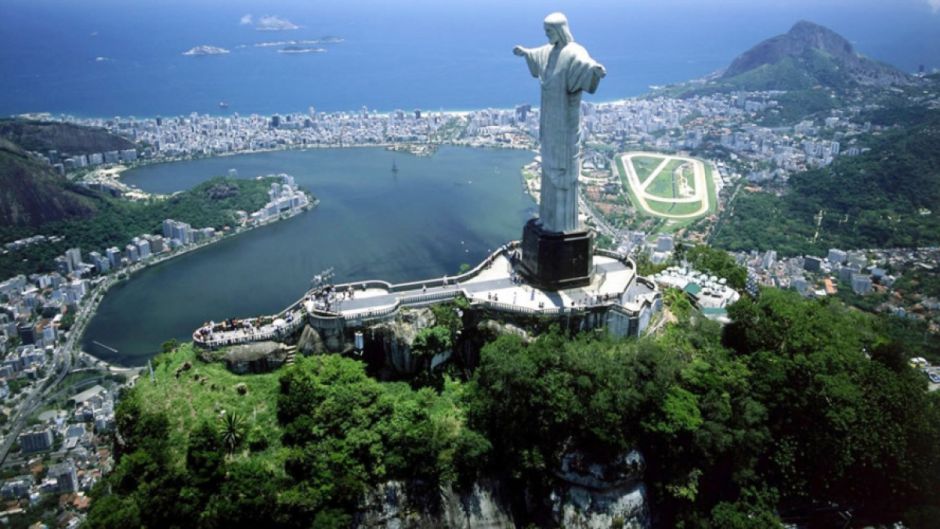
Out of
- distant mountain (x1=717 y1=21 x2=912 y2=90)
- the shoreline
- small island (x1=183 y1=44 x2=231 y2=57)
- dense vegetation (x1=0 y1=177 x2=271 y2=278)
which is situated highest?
small island (x1=183 y1=44 x2=231 y2=57)

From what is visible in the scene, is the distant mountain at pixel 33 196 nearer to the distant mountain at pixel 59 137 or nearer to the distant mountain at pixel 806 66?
the distant mountain at pixel 59 137

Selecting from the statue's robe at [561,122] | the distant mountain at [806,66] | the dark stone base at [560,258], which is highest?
the distant mountain at [806,66]

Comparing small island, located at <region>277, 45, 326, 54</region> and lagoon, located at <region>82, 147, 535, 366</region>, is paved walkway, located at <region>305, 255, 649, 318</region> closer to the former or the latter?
lagoon, located at <region>82, 147, 535, 366</region>

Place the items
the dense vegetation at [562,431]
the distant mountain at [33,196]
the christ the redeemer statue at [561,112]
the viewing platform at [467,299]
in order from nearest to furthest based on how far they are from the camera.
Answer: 1. the dense vegetation at [562,431]
2. the viewing platform at [467,299]
3. the christ the redeemer statue at [561,112]
4. the distant mountain at [33,196]

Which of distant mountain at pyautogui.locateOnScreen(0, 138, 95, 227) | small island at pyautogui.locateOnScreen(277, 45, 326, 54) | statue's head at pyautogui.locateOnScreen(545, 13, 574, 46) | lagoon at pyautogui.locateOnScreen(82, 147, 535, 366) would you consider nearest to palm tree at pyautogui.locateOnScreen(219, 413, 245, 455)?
statue's head at pyautogui.locateOnScreen(545, 13, 574, 46)

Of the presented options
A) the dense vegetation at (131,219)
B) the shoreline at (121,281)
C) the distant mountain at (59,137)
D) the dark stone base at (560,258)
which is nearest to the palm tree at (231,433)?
the dark stone base at (560,258)

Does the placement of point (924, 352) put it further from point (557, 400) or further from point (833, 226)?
point (833, 226)
